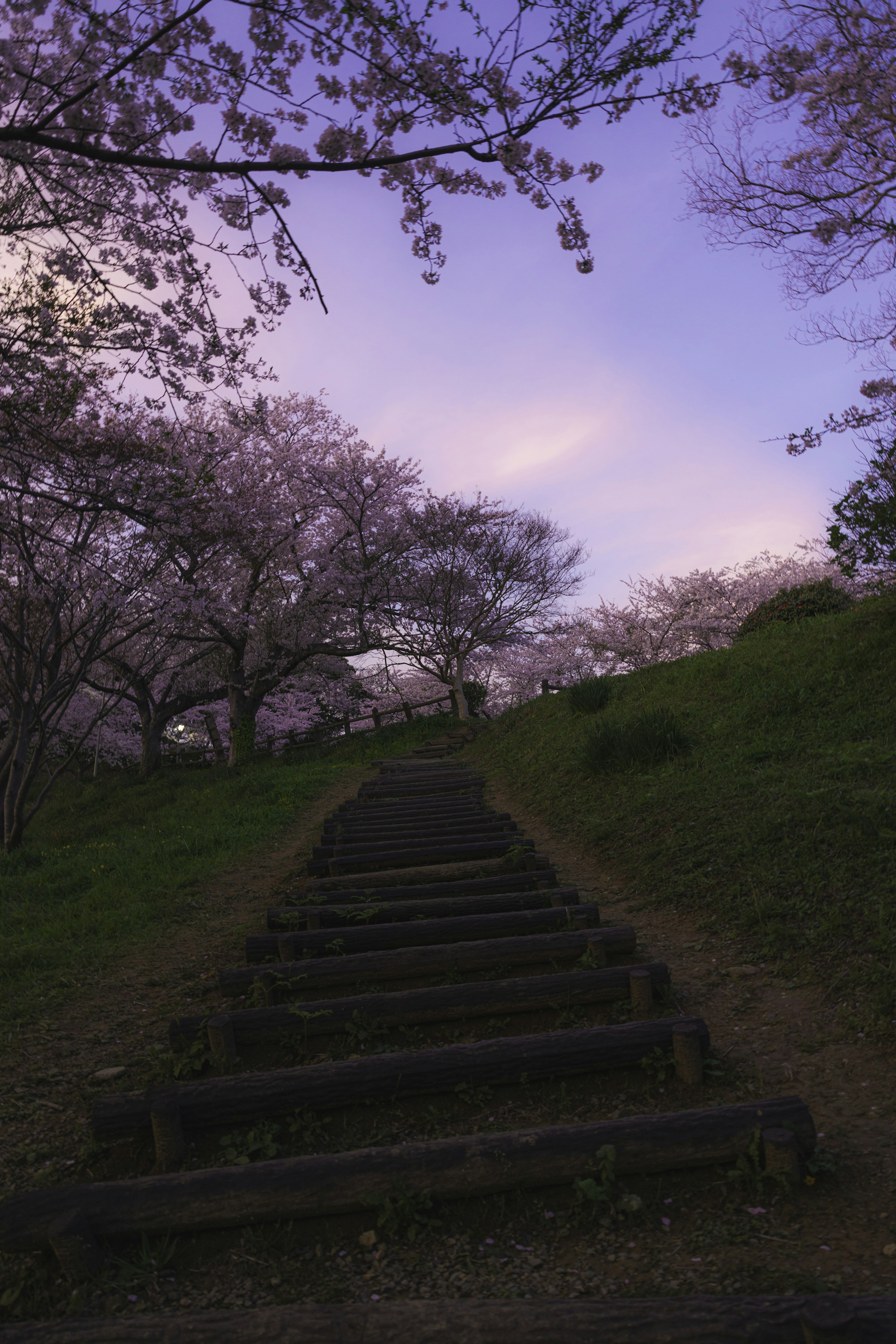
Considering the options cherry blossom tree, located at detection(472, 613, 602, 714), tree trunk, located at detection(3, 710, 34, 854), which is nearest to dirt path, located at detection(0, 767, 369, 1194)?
tree trunk, located at detection(3, 710, 34, 854)

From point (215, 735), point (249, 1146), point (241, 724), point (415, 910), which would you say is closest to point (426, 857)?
point (415, 910)

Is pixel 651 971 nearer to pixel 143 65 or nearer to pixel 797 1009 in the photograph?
pixel 797 1009

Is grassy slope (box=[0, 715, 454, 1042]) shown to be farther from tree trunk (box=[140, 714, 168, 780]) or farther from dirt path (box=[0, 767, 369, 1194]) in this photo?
tree trunk (box=[140, 714, 168, 780])

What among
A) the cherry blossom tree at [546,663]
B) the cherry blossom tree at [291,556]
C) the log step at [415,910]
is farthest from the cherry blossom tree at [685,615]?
the log step at [415,910]

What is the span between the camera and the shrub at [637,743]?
29.3 ft

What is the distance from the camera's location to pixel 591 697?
1340cm

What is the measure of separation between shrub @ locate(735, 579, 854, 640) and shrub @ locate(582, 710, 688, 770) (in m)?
4.98

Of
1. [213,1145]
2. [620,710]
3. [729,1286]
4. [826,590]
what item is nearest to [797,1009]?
[729,1286]

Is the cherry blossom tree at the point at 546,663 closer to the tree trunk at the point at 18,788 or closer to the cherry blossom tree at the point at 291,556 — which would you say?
the cherry blossom tree at the point at 291,556

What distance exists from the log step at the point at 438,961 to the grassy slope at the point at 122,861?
1.78 meters

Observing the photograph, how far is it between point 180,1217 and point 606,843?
546 centimetres

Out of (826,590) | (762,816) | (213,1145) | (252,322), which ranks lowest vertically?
(213,1145)

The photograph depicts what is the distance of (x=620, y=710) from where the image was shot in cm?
1222

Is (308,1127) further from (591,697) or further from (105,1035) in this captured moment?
(591,697)
